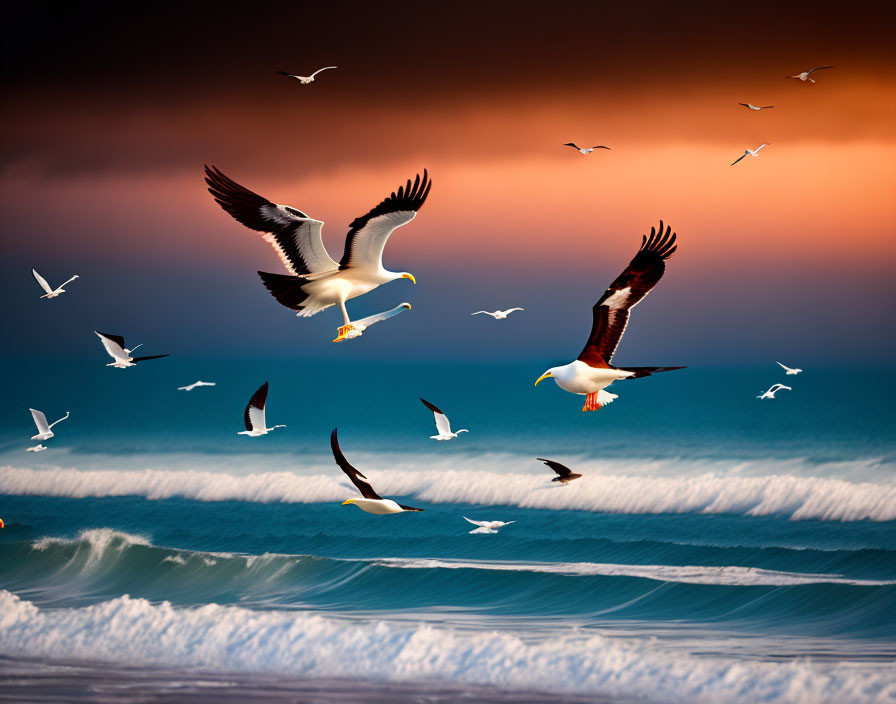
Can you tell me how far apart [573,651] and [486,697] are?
1834 mm

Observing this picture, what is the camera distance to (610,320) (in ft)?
38.6

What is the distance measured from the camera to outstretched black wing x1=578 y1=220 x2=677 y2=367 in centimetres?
1165

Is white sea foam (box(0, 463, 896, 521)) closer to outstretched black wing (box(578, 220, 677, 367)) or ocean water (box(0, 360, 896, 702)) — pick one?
ocean water (box(0, 360, 896, 702))

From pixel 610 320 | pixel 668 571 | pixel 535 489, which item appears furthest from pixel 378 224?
pixel 535 489

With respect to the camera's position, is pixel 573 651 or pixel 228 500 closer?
pixel 573 651

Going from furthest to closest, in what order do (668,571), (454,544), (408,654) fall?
(454,544) → (668,571) → (408,654)

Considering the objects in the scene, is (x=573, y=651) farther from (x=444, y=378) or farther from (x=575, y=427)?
(x=444, y=378)

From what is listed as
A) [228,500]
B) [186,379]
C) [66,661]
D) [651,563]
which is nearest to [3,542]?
[228,500]

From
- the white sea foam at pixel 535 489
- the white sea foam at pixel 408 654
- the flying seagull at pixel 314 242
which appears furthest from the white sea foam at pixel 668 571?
the flying seagull at pixel 314 242

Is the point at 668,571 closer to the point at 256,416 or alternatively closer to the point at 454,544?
the point at 454,544

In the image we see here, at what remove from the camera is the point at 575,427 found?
34.0 metres

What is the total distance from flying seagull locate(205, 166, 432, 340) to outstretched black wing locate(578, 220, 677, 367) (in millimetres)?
1988

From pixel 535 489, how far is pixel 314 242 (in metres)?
15.5

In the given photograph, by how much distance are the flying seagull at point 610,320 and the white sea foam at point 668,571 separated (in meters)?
7.11
